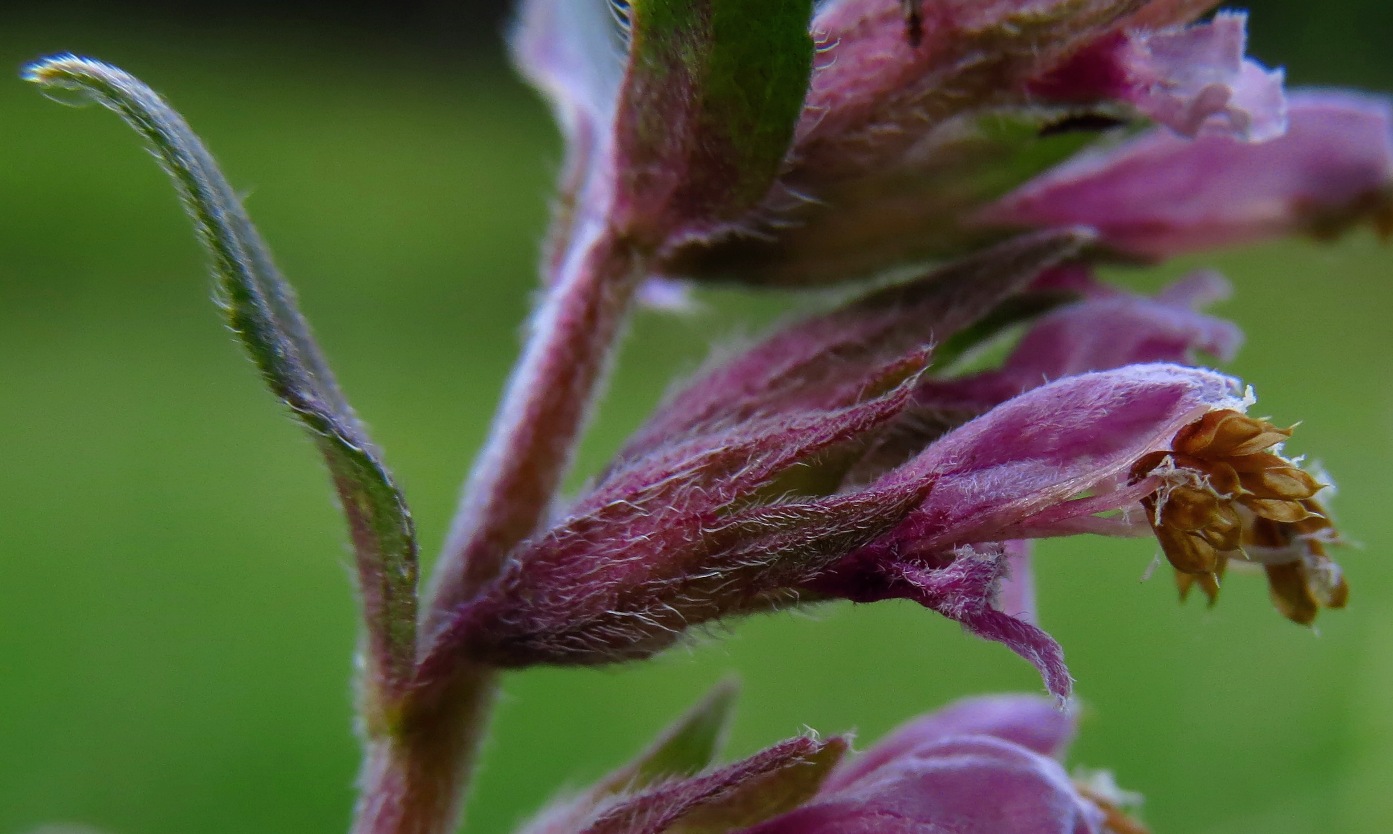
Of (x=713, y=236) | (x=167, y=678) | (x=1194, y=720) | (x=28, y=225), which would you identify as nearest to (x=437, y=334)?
(x=28, y=225)

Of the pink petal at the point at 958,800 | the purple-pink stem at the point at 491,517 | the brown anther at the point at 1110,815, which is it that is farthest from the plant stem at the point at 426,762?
the brown anther at the point at 1110,815

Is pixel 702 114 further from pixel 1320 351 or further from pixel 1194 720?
pixel 1320 351

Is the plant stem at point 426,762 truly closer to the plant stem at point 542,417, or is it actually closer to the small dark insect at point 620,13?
the plant stem at point 542,417

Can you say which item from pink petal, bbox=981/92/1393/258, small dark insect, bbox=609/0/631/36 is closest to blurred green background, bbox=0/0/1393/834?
pink petal, bbox=981/92/1393/258

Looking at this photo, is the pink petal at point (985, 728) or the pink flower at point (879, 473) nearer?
the pink flower at point (879, 473)

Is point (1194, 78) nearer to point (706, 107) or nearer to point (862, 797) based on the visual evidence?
point (706, 107)

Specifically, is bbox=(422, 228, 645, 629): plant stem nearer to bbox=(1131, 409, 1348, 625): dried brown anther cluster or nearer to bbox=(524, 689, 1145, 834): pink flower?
bbox=(524, 689, 1145, 834): pink flower
